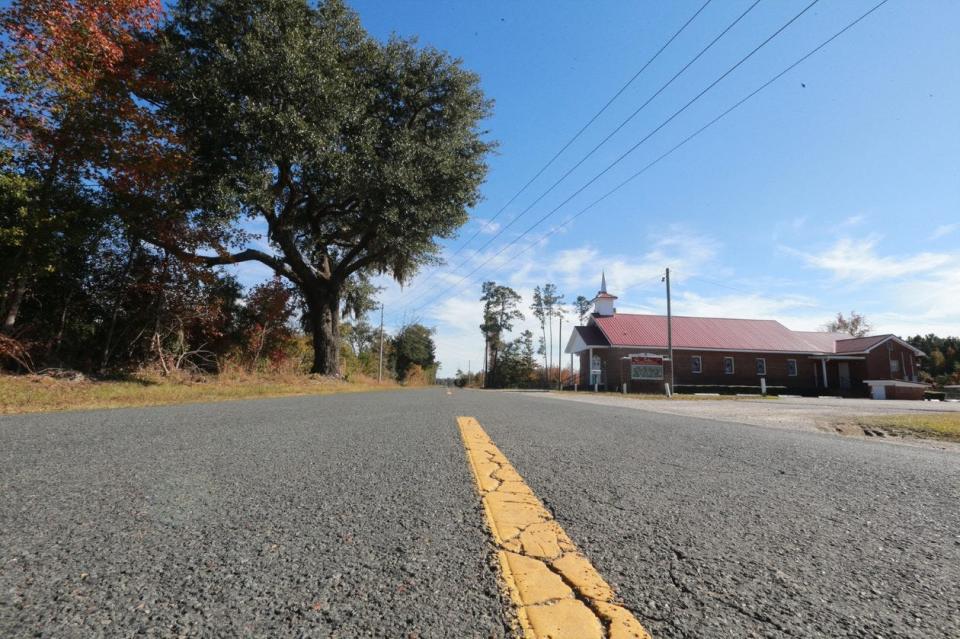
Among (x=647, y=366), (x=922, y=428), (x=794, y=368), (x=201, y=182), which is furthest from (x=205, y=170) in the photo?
(x=794, y=368)

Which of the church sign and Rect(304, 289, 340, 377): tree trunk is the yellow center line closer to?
Rect(304, 289, 340, 377): tree trunk

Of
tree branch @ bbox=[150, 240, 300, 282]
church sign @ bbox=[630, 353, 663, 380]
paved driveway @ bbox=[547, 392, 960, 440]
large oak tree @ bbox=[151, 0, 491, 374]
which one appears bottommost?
paved driveway @ bbox=[547, 392, 960, 440]

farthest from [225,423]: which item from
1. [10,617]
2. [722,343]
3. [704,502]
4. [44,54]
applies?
[722,343]

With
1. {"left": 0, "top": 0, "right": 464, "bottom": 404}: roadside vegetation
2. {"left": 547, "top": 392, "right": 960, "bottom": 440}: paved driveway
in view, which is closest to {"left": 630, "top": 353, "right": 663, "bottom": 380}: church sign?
{"left": 547, "top": 392, "right": 960, "bottom": 440}: paved driveway

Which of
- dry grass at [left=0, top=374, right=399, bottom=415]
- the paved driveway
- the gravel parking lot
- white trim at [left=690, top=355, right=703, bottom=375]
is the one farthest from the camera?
white trim at [left=690, top=355, right=703, bottom=375]

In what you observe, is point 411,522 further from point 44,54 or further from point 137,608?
point 44,54

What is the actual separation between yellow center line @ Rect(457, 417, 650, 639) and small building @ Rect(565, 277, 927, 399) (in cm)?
3243

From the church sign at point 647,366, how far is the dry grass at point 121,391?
87.3 feet

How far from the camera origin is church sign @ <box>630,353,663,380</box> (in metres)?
33.2

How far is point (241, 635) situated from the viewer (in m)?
0.84

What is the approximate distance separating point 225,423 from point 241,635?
3.92 meters

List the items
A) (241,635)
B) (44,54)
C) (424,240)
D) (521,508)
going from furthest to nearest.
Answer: (424,240), (44,54), (521,508), (241,635)

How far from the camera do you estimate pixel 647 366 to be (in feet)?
109

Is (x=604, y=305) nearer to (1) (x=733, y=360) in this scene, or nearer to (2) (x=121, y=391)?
(1) (x=733, y=360)
